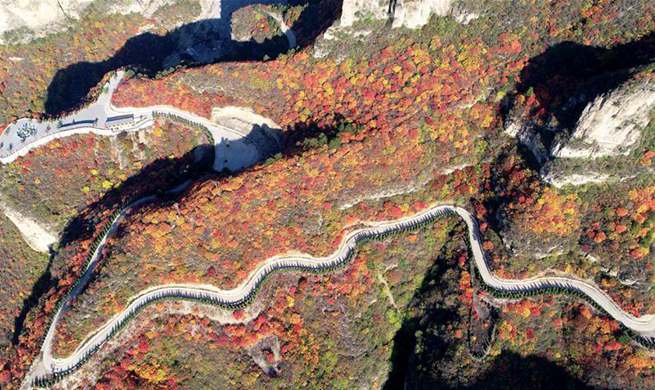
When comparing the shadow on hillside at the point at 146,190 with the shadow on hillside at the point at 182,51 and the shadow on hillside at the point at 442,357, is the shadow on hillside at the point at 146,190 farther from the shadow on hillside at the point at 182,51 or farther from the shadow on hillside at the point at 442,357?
the shadow on hillside at the point at 442,357

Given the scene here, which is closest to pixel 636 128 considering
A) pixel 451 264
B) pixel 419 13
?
pixel 451 264

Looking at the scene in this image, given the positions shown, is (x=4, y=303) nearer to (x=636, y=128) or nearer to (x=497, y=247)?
(x=497, y=247)

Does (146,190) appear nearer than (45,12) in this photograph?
Yes

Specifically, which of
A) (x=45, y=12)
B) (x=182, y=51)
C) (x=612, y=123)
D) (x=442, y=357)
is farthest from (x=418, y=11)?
(x=45, y=12)

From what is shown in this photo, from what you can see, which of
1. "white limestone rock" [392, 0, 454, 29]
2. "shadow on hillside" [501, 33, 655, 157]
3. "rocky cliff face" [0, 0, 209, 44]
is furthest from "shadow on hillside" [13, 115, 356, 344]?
"rocky cliff face" [0, 0, 209, 44]

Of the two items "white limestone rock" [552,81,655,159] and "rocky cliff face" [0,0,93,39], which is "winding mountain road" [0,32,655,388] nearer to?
"white limestone rock" [552,81,655,159]

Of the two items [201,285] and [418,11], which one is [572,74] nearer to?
[418,11]

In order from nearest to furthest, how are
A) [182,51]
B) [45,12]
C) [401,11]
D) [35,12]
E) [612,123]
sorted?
[612,123]
[401,11]
[35,12]
[45,12]
[182,51]
